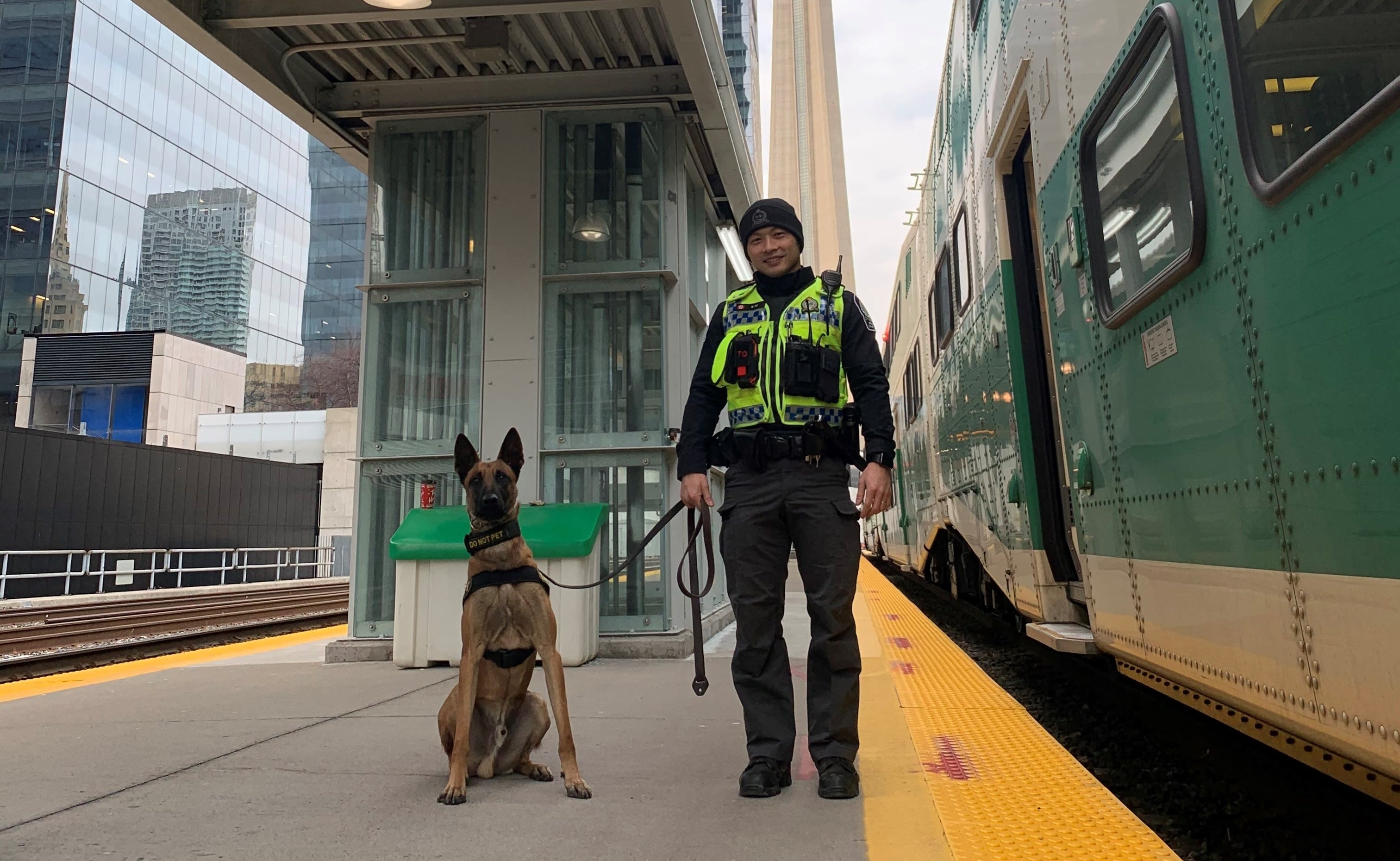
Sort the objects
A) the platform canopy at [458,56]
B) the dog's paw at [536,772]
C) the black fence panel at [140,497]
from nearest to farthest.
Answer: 1. the dog's paw at [536,772]
2. the platform canopy at [458,56]
3. the black fence panel at [140,497]

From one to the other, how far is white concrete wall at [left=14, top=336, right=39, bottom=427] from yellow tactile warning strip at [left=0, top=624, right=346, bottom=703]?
30367mm

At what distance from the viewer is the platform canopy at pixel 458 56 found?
5.82 meters

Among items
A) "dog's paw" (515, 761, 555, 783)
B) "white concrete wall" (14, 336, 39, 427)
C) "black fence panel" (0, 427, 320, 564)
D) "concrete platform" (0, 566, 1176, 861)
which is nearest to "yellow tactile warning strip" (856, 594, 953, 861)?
"concrete platform" (0, 566, 1176, 861)

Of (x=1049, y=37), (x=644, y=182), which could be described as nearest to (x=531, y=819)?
(x=1049, y=37)

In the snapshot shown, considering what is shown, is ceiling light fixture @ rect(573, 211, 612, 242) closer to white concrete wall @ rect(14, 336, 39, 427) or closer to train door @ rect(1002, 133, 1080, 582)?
train door @ rect(1002, 133, 1080, 582)

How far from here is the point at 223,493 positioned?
22.9 meters

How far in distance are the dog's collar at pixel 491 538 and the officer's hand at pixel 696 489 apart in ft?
2.04

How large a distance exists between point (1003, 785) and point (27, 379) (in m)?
39.3

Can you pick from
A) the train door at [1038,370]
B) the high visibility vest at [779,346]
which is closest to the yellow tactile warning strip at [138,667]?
the high visibility vest at [779,346]

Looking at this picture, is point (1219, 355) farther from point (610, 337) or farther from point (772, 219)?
point (610, 337)

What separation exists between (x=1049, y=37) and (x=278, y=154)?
50573mm

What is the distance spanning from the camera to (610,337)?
22.6 feet

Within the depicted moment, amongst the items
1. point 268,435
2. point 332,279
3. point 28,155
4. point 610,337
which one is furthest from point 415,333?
point 332,279

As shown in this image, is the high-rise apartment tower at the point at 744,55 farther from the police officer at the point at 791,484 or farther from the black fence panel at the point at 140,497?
the black fence panel at the point at 140,497
